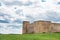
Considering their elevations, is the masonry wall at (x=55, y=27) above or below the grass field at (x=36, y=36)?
above

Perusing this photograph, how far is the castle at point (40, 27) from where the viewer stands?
2248 millimetres

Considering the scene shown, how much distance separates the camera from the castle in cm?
225

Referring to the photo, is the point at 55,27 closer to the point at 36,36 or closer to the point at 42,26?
the point at 42,26

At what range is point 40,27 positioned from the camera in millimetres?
2256

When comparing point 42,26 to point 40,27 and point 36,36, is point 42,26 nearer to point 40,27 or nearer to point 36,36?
point 40,27

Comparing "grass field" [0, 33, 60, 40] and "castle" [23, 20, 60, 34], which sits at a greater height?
"castle" [23, 20, 60, 34]

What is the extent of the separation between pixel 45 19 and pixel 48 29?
16 cm

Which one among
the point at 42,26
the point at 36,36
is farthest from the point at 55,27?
the point at 36,36

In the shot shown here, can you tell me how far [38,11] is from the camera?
89.9 inches

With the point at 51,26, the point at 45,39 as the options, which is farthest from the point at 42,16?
the point at 45,39

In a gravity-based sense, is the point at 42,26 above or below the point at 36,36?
above

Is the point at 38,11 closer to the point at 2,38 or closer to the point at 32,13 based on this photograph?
the point at 32,13

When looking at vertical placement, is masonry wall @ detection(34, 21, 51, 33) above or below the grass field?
above

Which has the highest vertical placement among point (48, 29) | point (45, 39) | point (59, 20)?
point (59, 20)
